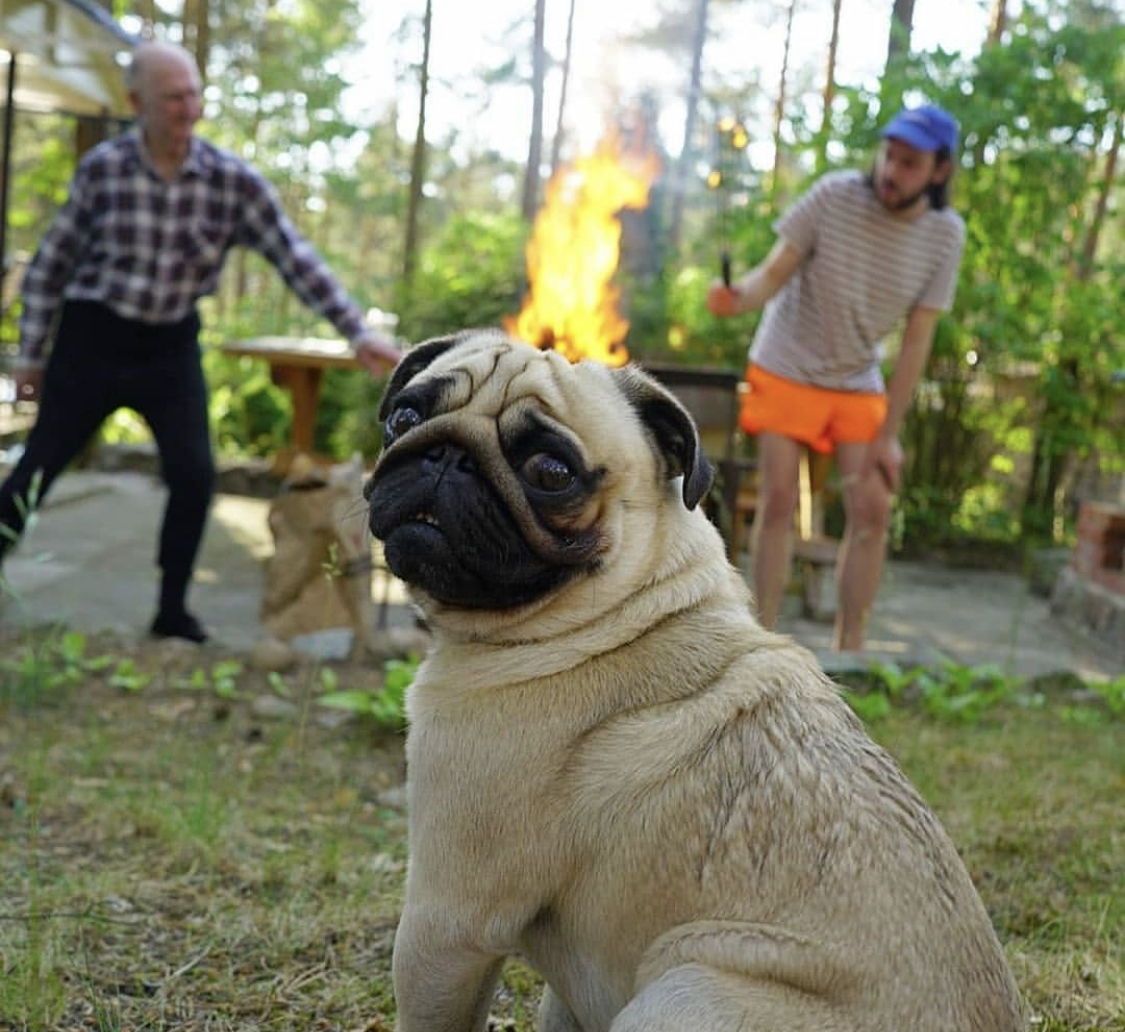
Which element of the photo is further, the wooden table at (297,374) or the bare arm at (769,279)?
the wooden table at (297,374)

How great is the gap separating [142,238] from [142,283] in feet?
0.65

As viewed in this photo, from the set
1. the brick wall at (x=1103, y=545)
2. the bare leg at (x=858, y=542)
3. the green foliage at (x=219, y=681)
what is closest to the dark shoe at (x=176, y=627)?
the green foliage at (x=219, y=681)

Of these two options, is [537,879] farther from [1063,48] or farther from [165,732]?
[1063,48]

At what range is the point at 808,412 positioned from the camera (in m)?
6.03

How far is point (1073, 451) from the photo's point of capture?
12.9 meters

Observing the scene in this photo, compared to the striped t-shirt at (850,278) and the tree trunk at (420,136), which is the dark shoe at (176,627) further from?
the tree trunk at (420,136)

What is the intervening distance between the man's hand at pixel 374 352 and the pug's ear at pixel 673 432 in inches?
126

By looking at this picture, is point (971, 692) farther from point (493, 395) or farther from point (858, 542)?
point (493, 395)

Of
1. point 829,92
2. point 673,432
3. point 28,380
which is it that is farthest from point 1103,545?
point 829,92

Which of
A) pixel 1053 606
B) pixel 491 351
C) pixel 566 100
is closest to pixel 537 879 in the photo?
pixel 491 351

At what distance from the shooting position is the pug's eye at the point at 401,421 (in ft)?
8.13

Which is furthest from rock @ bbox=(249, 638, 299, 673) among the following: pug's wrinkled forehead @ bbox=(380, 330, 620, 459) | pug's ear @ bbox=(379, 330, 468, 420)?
pug's wrinkled forehead @ bbox=(380, 330, 620, 459)

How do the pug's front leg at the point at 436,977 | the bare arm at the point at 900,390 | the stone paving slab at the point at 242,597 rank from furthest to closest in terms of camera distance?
the stone paving slab at the point at 242,597 < the bare arm at the point at 900,390 < the pug's front leg at the point at 436,977

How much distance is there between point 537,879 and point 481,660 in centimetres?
41
